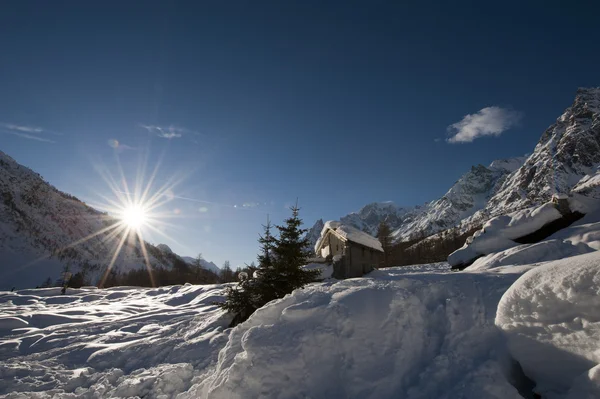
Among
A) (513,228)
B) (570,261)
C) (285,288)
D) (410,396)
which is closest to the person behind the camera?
(410,396)

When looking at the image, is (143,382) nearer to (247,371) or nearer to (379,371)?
(247,371)

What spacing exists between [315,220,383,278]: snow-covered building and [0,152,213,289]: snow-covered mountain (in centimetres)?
8711

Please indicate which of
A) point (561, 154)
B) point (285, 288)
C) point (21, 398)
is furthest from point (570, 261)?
point (561, 154)

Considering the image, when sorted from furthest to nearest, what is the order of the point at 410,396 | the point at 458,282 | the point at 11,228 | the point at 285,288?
the point at 11,228 → the point at 285,288 → the point at 458,282 → the point at 410,396

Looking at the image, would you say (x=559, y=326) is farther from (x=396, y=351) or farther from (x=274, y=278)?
(x=274, y=278)

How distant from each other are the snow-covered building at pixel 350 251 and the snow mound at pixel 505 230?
7.21 m

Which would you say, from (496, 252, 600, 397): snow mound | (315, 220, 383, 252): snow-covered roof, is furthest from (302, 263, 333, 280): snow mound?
(496, 252, 600, 397): snow mound

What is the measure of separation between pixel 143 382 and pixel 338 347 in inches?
188

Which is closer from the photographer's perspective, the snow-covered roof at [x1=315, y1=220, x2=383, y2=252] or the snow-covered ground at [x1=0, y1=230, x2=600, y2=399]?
the snow-covered ground at [x1=0, y1=230, x2=600, y2=399]

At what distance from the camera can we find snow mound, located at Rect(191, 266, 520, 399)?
3797mm

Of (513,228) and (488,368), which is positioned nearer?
(488,368)

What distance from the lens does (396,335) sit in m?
4.60

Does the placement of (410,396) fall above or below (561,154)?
below

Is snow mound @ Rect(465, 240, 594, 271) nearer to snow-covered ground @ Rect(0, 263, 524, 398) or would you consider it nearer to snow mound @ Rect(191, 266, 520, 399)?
snow-covered ground @ Rect(0, 263, 524, 398)
